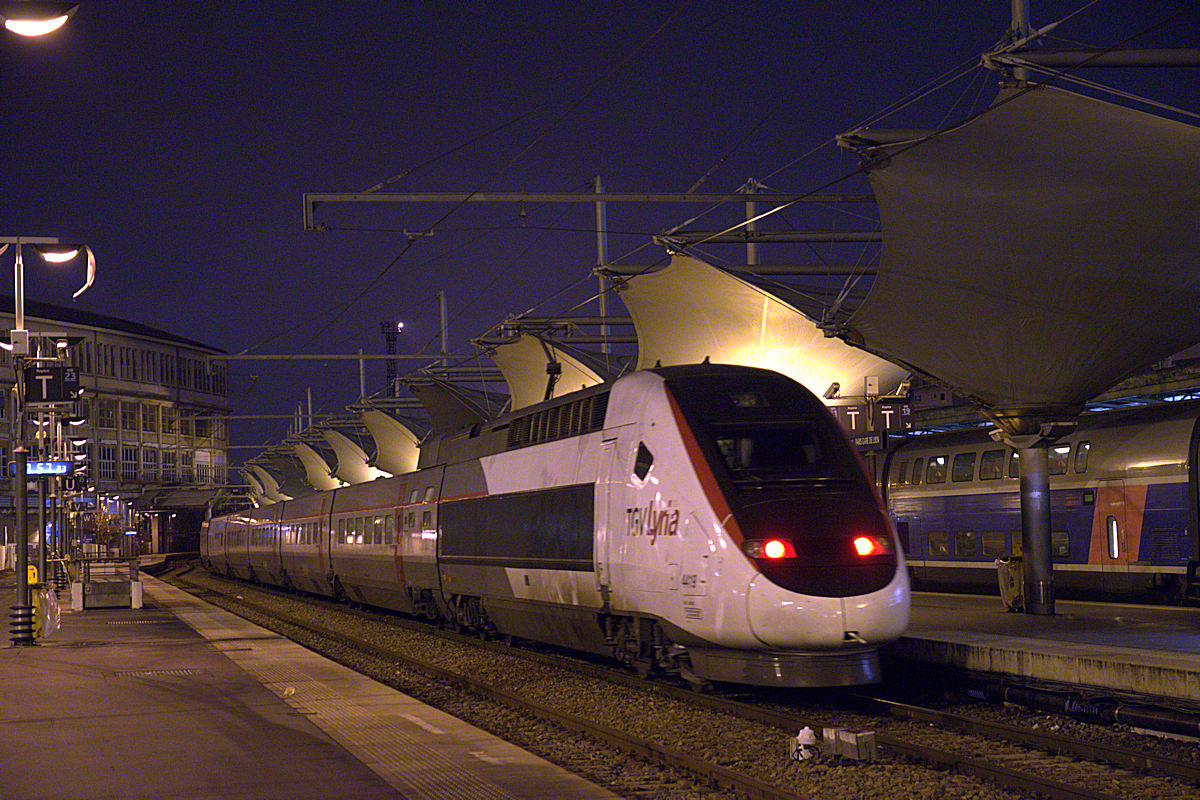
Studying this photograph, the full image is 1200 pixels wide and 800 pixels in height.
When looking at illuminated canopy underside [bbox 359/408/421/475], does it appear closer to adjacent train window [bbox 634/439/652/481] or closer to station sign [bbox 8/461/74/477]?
station sign [bbox 8/461/74/477]

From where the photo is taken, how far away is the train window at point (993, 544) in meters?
25.3

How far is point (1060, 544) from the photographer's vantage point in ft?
78.9

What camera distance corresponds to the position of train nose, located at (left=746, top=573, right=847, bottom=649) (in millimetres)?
12633

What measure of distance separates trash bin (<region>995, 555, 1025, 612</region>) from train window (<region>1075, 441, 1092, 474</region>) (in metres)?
2.82

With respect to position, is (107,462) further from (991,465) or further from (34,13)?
(34,13)

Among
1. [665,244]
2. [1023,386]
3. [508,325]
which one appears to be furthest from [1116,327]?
[508,325]

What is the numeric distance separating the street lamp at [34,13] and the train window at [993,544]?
66.0 ft

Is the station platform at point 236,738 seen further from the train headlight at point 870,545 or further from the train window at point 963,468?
the train window at point 963,468

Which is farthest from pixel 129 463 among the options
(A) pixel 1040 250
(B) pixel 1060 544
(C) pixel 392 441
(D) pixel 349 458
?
(A) pixel 1040 250

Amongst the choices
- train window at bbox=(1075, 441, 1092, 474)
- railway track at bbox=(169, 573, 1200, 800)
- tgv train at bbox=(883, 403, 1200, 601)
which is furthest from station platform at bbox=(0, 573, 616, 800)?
train window at bbox=(1075, 441, 1092, 474)

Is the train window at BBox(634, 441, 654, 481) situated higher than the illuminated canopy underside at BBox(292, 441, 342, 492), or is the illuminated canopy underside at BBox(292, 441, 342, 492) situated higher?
the illuminated canopy underside at BBox(292, 441, 342, 492)

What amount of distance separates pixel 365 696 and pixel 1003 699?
6901 mm

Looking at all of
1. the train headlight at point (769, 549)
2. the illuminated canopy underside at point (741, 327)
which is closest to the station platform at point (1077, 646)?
the train headlight at point (769, 549)

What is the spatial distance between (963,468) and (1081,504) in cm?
345
